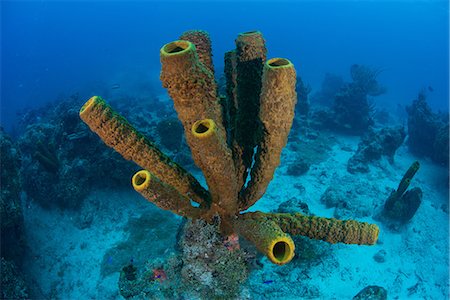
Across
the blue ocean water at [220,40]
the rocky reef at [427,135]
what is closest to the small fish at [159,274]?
the rocky reef at [427,135]

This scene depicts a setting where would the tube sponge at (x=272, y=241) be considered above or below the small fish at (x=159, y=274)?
above

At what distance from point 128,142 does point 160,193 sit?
0.45 metres

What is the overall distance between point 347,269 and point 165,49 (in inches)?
253

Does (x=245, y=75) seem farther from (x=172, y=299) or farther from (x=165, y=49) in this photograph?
(x=172, y=299)

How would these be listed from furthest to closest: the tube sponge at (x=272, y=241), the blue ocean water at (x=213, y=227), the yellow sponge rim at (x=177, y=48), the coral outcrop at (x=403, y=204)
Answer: the coral outcrop at (x=403, y=204) → the blue ocean water at (x=213, y=227) → the tube sponge at (x=272, y=241) → the yellow sponge rim at (x=177, y=48)

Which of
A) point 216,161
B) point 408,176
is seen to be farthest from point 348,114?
point 216,161

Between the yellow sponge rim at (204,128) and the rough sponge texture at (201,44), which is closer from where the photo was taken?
the yellow sponge rim at (204,128)

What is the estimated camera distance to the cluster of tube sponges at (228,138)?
2.06 meters

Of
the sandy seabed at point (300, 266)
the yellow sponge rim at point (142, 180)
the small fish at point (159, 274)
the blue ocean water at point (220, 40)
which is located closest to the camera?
the yellow sponge rim at point (142, 180)

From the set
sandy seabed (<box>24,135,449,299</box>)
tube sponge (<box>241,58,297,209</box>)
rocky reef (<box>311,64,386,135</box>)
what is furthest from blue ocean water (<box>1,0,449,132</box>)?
tube sponge (<box>241,58,297,209</box>)

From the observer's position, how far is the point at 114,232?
7477 mm

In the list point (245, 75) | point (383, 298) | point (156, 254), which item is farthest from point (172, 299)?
point (383, 298)

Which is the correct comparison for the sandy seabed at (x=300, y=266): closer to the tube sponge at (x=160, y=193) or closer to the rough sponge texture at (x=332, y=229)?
the rough sponge texture at (x=332, y=229)

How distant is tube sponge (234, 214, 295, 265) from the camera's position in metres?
2.02
